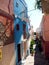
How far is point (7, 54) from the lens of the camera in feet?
47.6

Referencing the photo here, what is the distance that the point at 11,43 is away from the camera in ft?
51.4

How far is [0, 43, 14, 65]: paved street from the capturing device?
13573 mm

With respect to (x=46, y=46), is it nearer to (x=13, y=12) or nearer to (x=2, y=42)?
(x=13, y=12)

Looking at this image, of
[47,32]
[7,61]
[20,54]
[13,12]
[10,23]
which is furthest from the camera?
[47,32]

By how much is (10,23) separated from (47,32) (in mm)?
8514

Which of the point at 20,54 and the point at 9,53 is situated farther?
the point at 20,54

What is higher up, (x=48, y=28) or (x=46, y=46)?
(x=48, y=28)

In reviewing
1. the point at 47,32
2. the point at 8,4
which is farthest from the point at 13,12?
the point at 47,32

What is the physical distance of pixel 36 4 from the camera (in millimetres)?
13008

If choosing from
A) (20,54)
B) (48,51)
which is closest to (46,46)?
(48,51)

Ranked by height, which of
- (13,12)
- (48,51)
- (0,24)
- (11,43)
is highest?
(13,12)

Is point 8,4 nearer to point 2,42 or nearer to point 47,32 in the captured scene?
point 2,42

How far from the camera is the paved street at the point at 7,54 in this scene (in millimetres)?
13573

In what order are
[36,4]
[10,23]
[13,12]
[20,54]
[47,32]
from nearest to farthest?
[36,4]
[10,23]
[13,12]
[20,54]
[47,32]
